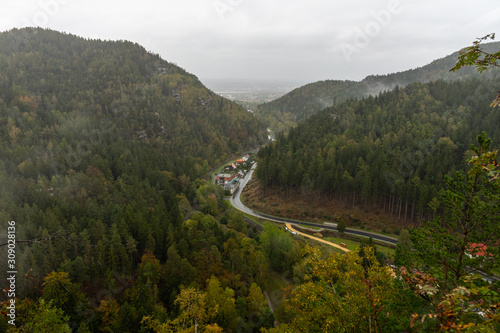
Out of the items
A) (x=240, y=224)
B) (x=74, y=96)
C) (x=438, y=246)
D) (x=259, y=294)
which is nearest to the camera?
(x=438, y=246)

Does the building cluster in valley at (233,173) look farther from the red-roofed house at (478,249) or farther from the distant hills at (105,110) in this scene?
the red-roofed house at (478,249)

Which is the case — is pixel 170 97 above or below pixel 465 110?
above

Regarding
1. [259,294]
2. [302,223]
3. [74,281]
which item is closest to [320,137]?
[302,223]

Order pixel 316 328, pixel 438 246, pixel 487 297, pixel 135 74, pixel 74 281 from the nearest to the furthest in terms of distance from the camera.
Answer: pixel 487 297, pixel 438 246, pixel 316 328, pixel 74 281, pixel 135 74

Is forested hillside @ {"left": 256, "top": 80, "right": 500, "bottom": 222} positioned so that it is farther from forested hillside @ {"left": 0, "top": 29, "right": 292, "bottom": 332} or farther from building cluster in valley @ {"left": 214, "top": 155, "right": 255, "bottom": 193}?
forested hillside @ {"left": 0, "top": 29, "right": 292, "bottom": 332}

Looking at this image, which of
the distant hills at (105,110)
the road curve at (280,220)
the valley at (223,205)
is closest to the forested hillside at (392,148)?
the valley at (223,205)

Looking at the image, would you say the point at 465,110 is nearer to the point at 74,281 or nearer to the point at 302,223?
the point at 302,223

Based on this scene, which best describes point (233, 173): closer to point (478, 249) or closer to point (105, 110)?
point (105, 110)

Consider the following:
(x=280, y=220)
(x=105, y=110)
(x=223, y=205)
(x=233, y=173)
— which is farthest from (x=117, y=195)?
(x=105, y=110)
